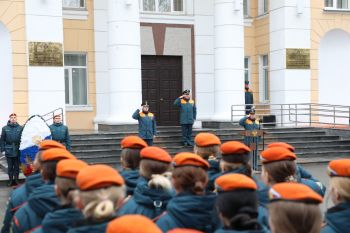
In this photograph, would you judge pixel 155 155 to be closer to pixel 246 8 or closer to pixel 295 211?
pixel 295 211

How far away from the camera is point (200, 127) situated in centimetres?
1981

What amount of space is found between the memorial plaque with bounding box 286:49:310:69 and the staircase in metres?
2.65

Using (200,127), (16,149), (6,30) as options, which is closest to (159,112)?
(200,127)

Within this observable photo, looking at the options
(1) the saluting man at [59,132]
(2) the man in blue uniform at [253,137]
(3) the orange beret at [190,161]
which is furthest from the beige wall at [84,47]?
(3) the orange beret at [190,161]

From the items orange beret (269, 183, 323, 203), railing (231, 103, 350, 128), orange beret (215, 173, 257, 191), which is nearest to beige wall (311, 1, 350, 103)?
railing (231, 103, 350, 128)

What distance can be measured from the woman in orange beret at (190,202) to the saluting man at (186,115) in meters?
12.7

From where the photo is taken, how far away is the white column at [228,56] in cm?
1853

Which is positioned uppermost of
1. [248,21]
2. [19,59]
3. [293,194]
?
[248,21]

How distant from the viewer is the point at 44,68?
1589cm

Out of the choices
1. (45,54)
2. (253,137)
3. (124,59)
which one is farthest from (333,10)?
(45,54)

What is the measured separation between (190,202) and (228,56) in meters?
15.7

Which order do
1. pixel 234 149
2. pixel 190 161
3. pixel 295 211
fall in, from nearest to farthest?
1. pixel 295 211
2. pixel 190 161
3. pixel 234 149

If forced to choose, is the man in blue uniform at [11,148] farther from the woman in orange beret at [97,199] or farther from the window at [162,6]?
the woman in orange beret at [97,199]

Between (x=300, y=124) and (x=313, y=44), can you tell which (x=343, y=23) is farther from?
(x=300, y=124)
